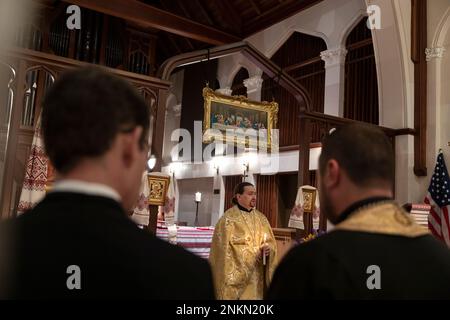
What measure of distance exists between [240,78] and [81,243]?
13166 millimetres

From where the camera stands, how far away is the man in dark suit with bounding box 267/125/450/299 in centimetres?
127

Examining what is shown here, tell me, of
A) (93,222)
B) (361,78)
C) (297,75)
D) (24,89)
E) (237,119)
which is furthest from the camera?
(297,75)

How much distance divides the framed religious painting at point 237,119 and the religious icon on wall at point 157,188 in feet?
7.26

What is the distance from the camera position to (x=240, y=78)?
13.8m

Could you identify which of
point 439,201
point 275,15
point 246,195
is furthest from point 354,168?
point 275,15

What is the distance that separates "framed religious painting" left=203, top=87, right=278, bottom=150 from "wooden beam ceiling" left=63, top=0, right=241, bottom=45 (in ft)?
10.3

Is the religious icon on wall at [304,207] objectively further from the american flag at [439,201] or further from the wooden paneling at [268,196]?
the wooden paneling at [268,196]

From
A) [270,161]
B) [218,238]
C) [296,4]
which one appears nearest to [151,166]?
[218,238]

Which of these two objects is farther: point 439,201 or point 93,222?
point 439,201

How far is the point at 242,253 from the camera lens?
5367 mm

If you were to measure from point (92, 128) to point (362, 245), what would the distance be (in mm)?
828

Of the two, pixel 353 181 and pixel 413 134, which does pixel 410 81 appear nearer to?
pixel 413 134

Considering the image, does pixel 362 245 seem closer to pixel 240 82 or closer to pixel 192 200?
pixel 240 82

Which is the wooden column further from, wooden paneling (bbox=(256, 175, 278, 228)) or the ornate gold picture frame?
wooden paneling (bbox=(256, 175, 278, 228))
